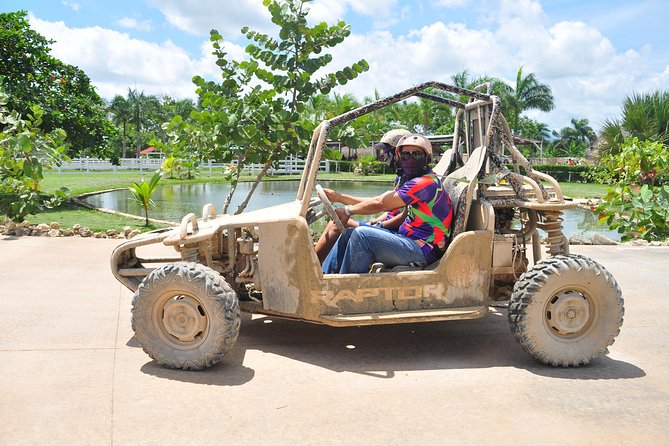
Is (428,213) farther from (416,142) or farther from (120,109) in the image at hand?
(120,109)

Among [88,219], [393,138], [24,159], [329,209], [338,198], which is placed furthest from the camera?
[88,219]

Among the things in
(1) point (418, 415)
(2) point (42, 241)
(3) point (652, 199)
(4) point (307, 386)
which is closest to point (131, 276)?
(4) point (307, 386)

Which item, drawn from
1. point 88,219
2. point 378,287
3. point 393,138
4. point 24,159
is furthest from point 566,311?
point 88,219

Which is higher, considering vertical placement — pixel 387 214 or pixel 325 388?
pixel 387 214

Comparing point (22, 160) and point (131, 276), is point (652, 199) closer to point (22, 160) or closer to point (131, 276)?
point (131, 276)

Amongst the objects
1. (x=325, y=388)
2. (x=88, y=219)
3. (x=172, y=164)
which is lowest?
(x=325, y=388)

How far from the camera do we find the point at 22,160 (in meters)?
11.0

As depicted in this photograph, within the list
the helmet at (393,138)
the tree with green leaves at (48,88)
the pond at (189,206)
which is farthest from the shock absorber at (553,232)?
the tree with green leaves at (48,88)

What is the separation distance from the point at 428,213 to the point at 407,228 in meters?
0.21

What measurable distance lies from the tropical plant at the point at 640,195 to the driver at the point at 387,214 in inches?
311

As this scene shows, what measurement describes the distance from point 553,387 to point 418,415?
1113mm

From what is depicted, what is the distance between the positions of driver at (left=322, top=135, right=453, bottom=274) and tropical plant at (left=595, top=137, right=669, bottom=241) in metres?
8.31

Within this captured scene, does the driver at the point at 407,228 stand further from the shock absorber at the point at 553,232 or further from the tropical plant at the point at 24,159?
the tropical plant at the point at 24,159

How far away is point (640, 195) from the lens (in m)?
11.8
